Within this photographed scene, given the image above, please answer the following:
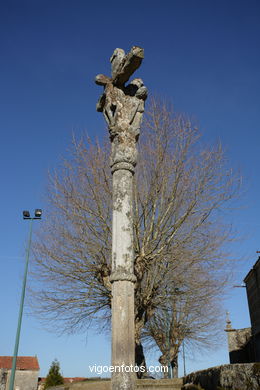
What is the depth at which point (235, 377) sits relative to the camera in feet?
12.0

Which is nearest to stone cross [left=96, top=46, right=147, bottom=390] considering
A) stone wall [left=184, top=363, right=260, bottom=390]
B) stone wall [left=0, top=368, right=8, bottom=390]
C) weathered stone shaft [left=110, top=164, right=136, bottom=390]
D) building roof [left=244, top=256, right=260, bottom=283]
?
weathered stone shaft [left=110, top=164, right=136, bottom=390]

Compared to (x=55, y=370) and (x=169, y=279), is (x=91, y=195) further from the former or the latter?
(x=55, y=370)

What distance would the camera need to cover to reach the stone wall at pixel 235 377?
3.37m

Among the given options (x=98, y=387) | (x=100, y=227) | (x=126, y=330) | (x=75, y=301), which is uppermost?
(x=100, y=227)

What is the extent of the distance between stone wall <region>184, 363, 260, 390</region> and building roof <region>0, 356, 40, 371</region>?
48.8 meters

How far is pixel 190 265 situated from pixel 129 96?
6.70 meters

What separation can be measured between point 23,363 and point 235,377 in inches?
2013

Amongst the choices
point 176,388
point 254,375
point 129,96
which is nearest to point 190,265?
point 176,388

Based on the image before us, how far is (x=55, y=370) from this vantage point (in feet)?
91.7

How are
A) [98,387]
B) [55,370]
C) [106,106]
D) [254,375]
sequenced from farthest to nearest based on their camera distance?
[55,370]
[98,387]
[106,106]
[254,375]

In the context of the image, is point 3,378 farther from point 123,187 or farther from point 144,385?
point 123,187

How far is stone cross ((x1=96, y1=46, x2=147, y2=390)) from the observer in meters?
5.11

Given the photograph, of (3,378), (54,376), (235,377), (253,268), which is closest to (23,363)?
(3,378)

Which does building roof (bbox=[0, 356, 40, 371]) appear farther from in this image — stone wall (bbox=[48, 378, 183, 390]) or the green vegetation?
stone wall (bbox=[48, 378, 183, 390])
